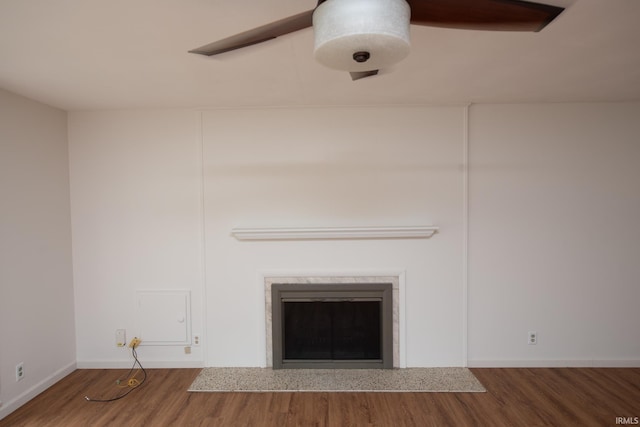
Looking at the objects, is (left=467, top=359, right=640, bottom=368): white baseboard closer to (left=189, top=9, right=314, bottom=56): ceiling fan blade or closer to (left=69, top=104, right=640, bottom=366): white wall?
(left=69, top=104, right=640, bottom=366): white wall

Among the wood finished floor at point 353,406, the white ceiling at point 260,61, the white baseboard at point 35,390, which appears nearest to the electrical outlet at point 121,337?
the wood finished floor at point 353,406

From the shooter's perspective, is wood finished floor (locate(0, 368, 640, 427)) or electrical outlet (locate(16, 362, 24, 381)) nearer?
wood finished floor (locate(0, 368, 640, 427))

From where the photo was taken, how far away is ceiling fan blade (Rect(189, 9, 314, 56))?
3.97ft

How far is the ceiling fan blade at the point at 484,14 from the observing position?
1128 millimetres

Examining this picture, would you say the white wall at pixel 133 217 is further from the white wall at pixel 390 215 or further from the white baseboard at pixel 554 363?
the white baseboard at pixel 554 363

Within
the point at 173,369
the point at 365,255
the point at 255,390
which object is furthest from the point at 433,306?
the point at 173,369

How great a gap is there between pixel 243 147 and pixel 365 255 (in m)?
1.40

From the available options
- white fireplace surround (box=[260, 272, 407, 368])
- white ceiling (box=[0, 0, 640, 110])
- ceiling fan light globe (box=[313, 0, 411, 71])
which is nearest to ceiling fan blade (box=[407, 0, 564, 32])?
ceiling fan light globe (box=[313, 0, 411, 71])

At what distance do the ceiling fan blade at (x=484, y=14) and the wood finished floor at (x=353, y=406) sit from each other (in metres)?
2.27

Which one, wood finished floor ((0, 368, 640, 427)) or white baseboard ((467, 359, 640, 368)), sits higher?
white baseboard ((467, 359, 640, 368))

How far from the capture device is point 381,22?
3.27ft

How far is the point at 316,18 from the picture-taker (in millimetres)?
1110

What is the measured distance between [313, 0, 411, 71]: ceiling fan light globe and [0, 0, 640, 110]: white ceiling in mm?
402

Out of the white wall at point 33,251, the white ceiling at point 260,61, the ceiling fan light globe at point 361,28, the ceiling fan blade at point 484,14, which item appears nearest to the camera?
the ceiling fan light globe at point 361,28
